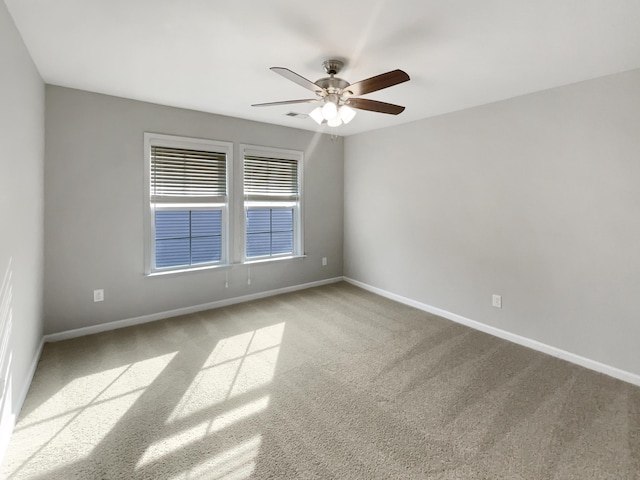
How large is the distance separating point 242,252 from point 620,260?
12.4 ft

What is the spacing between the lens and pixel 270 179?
4445 millimetres

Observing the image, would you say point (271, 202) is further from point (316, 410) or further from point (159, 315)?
point (316, 410)

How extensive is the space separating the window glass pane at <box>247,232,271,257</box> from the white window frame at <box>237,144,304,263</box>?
68mm

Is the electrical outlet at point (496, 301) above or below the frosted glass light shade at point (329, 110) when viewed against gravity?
below

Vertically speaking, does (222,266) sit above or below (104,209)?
below

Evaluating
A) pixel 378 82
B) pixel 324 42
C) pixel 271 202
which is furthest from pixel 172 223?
pixel 378 82

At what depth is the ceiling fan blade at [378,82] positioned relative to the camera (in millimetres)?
1977

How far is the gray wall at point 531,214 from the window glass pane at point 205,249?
2305 millimetres

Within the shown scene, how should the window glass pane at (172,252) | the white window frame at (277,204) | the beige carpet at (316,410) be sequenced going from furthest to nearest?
the white window frame at (277,204) < the window glass pane at (172,252) < the beige carpet at (316,410)

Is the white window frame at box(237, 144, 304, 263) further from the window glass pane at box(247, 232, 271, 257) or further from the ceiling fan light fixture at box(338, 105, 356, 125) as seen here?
the ceiling fan light fixture at box(338, 105, 356, 125)

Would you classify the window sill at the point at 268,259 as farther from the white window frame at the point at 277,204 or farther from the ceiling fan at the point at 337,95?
the ceiling fan at the point at 337,95

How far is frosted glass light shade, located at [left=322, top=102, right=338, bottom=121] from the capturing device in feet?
7.68

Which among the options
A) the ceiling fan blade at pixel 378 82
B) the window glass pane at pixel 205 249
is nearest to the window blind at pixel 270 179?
the window glass pane at pixel 205 249

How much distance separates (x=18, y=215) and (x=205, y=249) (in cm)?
202
